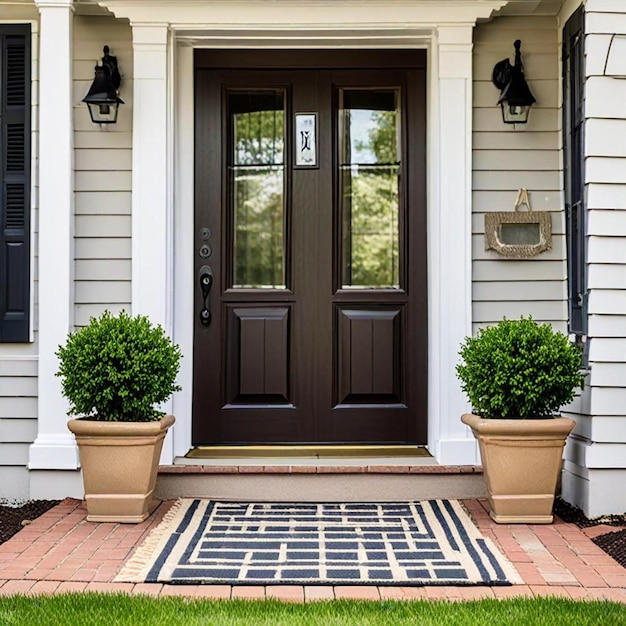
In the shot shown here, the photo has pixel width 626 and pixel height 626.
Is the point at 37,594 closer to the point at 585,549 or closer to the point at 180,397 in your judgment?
the point at 180,397

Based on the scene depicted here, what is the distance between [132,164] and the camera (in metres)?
4.13

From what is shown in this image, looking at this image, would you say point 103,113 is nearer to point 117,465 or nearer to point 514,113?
point 117,465

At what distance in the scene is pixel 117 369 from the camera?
3.55 m

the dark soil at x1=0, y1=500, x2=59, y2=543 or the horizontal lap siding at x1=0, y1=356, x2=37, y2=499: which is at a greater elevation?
the horizontal lap siding at x1=0, y1=356, x2=37, y2=499

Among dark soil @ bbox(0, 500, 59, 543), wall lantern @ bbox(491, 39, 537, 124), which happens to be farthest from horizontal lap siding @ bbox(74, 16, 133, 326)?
wall lantern @ bbox(491, 39, 537, 124)

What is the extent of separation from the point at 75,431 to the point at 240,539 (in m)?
0.86

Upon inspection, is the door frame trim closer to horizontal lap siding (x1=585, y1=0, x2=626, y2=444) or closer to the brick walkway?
the brick walkway

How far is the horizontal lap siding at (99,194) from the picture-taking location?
4148 mm

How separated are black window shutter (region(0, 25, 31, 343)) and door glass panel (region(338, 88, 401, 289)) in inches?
62.9

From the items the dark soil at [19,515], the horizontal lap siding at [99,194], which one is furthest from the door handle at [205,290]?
the dark soil at [19,515]

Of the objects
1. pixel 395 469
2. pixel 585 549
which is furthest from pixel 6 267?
pixel 585 549

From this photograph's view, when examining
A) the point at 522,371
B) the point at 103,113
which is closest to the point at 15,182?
the point at 103,113

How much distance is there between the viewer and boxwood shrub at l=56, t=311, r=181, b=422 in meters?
3.53

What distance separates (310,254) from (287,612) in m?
2.14
